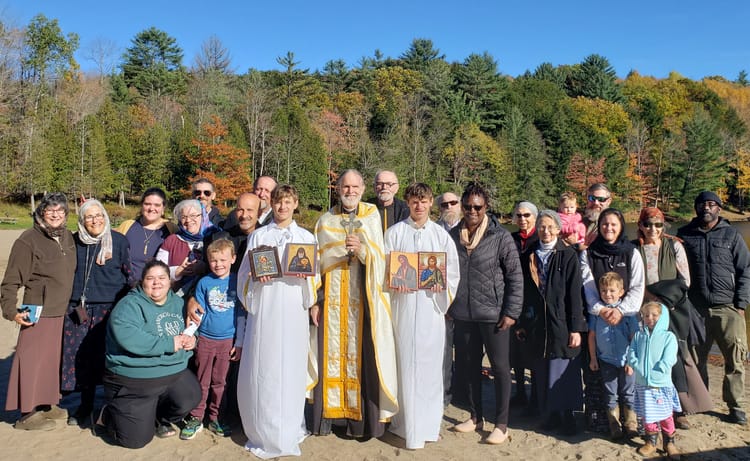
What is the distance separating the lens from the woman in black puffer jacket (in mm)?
5113

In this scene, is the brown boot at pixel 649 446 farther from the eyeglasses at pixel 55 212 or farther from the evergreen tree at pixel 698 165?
the evergreen tree at pixel 698 165

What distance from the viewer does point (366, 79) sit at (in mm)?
63281

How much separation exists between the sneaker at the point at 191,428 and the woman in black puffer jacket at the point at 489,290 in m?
2.63

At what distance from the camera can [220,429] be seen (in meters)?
5.29

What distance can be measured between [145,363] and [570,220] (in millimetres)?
4563

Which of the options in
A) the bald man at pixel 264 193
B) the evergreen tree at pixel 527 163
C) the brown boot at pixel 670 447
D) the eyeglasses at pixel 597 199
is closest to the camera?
the brown boot at pixel 670 447

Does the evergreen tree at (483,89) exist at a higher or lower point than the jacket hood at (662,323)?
higher

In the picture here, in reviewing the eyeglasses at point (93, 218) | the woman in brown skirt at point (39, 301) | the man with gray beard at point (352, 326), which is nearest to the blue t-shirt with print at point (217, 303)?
the man with gray beard at point (352, 326)

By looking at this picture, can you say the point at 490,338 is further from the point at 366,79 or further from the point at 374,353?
the point at 366,79

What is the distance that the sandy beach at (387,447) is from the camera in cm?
488

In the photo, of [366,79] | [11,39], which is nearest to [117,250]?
[11,39]

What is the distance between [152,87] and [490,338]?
187ft

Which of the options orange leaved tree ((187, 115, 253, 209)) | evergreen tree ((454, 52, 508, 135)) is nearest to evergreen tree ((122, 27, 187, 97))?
orange leaved tree ((187, 115, 253, 209))

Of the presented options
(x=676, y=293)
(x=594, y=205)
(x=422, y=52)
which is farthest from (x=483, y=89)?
(x=676, y=293)
